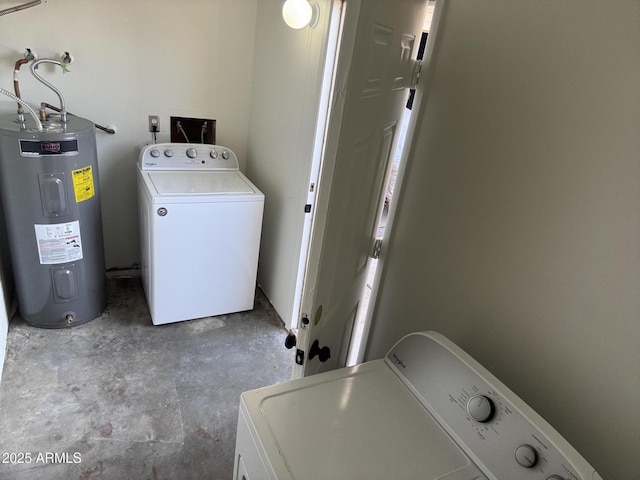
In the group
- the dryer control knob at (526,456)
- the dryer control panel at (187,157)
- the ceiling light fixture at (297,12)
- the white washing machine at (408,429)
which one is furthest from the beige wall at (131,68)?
the dryer control knob at (526,456)

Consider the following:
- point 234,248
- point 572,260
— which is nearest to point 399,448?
point 572,260

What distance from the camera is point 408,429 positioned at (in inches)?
39.6

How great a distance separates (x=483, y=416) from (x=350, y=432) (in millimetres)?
311

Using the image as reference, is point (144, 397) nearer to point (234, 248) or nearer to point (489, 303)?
point (234, 248)

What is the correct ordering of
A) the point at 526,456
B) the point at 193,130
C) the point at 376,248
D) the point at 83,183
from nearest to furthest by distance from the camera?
1. the point at 526,456
2. the point at 376,248
3. the point at 83,183
4. the point at 193,130

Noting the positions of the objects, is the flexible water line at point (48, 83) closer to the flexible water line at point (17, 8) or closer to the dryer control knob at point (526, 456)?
the flexible water line at point (17, 8)

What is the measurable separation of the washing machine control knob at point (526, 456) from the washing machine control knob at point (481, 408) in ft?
0.28

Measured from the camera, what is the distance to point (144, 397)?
6.39ft

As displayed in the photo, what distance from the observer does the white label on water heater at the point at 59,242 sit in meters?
2.05

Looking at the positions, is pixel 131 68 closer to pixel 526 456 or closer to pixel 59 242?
pixel 59 242

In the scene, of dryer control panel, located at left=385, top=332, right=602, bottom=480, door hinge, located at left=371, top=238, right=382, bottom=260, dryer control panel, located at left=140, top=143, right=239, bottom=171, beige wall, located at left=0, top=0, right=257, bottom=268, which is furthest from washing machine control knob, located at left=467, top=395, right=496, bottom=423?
beige wall, located at left=0, top=0, right=257, bottom=268

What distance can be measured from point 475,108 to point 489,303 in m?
0.55

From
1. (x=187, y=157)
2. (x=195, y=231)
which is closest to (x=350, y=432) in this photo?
(x=195, y=231)

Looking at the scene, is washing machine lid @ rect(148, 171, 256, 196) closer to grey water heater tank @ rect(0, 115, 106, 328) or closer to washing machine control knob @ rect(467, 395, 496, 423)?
grey water heater tank @ rect(0, 115, 106, 328)
